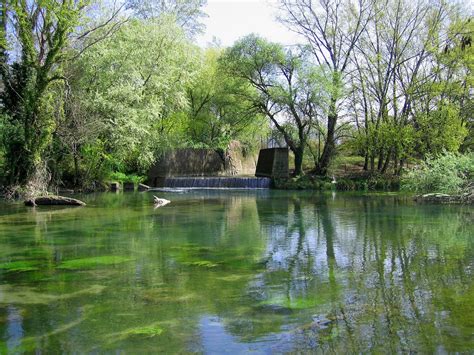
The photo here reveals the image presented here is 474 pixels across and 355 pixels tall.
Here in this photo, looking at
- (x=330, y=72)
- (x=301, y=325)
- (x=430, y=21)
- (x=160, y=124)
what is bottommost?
(x=301, y=325)

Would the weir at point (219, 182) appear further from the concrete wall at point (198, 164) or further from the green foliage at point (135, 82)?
the green foliage at point (135, 82)

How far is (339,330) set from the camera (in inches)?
195

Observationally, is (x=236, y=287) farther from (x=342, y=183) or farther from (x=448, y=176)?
(x=342, y=183)

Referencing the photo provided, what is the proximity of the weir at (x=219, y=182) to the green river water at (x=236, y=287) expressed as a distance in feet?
53.0

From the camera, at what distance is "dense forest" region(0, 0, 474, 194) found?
22.0 m

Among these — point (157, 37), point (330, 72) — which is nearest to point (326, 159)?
point (330, 72)

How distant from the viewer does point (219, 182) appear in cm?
3033

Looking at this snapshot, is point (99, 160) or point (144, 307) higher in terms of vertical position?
point (99, 160)

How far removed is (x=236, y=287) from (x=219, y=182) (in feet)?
77.6

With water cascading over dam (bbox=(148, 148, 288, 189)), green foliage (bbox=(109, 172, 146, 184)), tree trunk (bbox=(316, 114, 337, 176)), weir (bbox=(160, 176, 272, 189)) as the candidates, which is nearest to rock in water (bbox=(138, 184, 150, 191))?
green foliage (bbox=(109, 172, 146, 184))

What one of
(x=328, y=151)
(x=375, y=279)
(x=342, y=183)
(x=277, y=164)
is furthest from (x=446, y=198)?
(x=277, y=164)

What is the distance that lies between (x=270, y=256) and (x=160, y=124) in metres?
24.5

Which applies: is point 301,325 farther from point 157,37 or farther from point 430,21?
point 430,21

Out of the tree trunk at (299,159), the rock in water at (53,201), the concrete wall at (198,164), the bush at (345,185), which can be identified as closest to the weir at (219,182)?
the concrete wall at (198,164)
